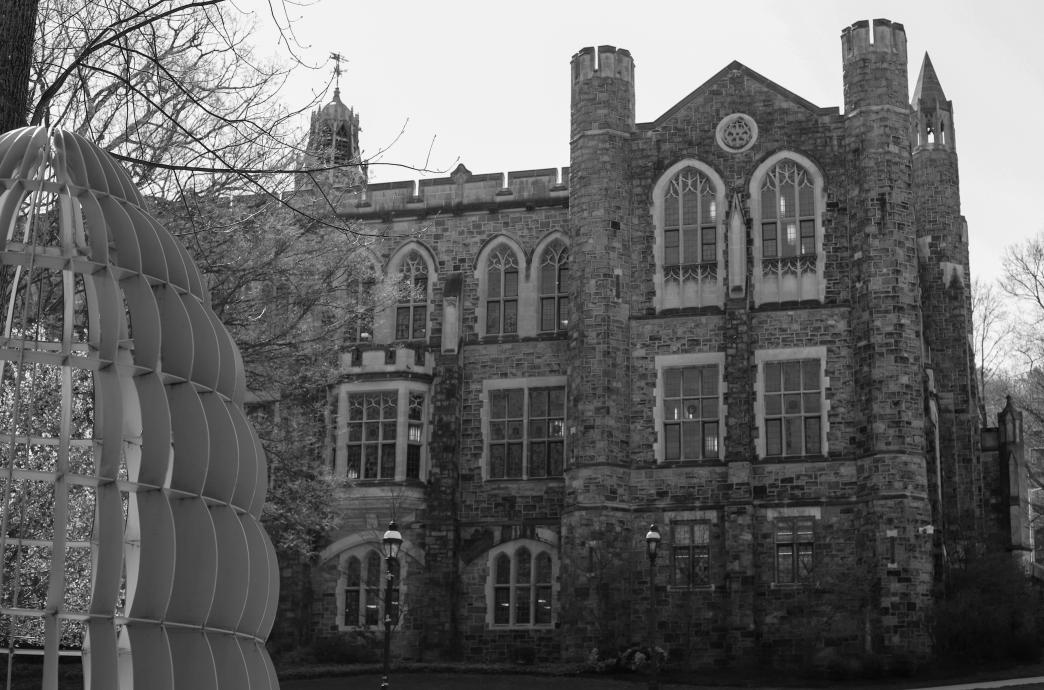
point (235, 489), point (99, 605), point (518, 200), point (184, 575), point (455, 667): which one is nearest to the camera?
point (99, 605)

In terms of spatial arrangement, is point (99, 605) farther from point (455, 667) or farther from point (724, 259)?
point (724, 259)

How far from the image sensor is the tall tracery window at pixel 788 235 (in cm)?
3322

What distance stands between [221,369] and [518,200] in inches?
986

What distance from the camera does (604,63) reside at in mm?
34750

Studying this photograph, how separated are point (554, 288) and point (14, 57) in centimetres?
2404

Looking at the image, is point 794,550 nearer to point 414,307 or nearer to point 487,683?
point 487,683

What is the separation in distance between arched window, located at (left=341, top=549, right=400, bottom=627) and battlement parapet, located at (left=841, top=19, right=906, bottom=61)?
15991mm

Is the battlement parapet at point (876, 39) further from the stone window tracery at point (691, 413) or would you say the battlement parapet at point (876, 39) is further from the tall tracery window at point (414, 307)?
the tall tracery window at point (414, 307)

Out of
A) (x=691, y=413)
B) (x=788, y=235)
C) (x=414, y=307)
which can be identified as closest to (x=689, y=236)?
(x=788, y=235)

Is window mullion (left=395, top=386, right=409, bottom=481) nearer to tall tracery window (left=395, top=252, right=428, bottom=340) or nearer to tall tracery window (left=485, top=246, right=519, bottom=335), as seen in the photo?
tall tracery window (left=395, top=252, right=428, bottom=340)

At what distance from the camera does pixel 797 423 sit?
32.5 metres

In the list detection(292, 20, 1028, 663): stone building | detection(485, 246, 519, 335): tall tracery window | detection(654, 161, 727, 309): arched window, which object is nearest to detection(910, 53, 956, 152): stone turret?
detection(292, 20, 1028, 663): stone building

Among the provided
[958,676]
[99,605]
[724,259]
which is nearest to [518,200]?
[724,259]

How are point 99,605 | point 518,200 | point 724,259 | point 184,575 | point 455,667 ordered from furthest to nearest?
point 518,200
point 724,259
point 455,667
point 184,575
point 99,605
